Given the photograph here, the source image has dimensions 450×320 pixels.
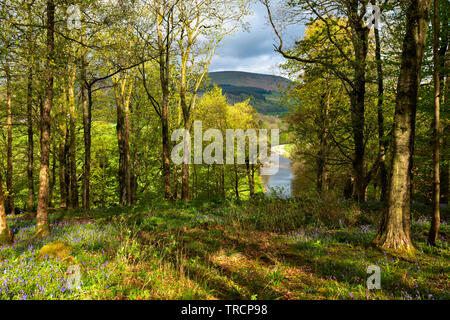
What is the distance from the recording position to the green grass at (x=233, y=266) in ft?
12.4

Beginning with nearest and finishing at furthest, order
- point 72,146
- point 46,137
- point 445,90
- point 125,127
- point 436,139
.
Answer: point 436,139 → point 46,137 → point 445,90 → point 72,146 → point 125,127

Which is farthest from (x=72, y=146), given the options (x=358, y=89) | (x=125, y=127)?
(x=358, y=89)

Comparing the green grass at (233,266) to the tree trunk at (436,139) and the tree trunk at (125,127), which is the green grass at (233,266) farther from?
the tree trunk at (125,127)

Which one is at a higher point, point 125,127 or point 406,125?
point 125,127

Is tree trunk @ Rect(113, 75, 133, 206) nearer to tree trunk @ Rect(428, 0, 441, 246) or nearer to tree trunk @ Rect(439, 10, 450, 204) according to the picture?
tree trunk @ Rect(428, 0, 441, 246)

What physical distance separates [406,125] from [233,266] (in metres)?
5.24

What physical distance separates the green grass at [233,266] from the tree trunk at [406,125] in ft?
1.98

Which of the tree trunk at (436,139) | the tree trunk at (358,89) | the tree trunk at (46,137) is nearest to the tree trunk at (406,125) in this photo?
the tree trunk at (436,139)

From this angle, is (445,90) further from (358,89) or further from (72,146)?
(72,146)

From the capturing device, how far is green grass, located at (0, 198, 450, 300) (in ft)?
12.4

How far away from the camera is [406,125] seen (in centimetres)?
521

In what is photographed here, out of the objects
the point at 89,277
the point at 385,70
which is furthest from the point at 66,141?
the point at 385,70

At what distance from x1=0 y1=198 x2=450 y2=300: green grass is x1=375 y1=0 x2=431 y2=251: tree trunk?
0.60 metres
